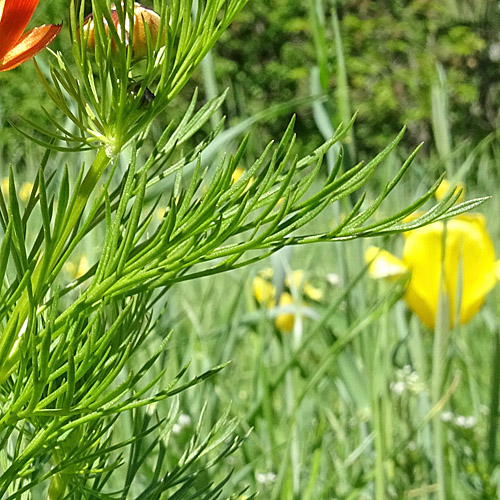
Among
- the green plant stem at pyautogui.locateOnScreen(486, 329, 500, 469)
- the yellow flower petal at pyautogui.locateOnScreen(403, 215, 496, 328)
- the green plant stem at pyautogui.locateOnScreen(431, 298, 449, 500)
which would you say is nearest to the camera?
the green plant stem at pyautogui.locateOnScreen(431, 298, 449, 500)

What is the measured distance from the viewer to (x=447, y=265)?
0.79 m

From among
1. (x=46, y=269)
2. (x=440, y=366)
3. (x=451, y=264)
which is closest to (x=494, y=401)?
(x=440, y=366)

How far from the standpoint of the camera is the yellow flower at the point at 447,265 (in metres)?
0.76

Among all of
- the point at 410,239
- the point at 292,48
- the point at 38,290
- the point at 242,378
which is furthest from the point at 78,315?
the point at 292,48

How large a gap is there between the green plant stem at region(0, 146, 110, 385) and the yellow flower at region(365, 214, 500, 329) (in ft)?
1.75

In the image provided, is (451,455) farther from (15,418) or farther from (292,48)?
(292,48)

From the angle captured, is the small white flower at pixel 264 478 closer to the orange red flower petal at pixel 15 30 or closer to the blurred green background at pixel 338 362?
the blurred green background at pixel 338 362

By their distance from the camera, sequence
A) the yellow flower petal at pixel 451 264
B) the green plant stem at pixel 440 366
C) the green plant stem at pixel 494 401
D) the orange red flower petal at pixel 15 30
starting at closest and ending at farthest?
the orange red flower petal at pixel 15 30 → the green plant stem at pixel 440 366 → the green plant stem at pixel 494 401 → the yellow flower petal at pixel 451 264

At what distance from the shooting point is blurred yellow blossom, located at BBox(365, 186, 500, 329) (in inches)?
29.8

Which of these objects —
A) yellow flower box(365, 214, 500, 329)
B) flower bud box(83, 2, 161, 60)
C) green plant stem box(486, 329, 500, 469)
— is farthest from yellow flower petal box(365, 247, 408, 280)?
flower bud box(83, 2, 161, 60)

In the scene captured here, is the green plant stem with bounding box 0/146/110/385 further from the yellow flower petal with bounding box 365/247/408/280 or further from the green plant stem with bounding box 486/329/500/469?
the yellow flower petal with bounding box 365/247/408/280

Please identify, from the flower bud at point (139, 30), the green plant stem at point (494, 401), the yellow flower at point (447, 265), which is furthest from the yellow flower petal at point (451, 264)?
the flower bud at point (139, 30)

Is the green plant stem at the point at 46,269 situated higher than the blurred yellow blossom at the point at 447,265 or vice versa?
the green plant stem at the point at 46,269

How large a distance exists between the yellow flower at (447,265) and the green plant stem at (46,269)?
53 centimetres
